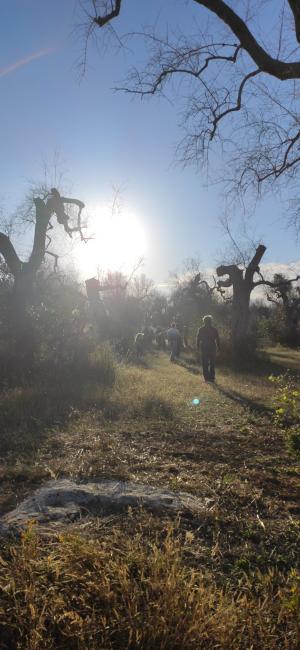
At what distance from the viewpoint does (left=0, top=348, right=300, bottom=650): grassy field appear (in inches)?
74.7

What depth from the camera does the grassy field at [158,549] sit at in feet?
6.23

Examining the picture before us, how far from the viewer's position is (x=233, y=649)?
1.86 m

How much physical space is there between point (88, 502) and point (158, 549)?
868 mm

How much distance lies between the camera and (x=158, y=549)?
100 inches

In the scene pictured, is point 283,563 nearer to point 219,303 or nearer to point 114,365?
point 114,365

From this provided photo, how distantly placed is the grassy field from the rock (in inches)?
6.5

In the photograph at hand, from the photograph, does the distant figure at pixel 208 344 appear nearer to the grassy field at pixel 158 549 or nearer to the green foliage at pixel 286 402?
the green foliage at pixel 286 402

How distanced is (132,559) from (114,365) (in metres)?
10.0

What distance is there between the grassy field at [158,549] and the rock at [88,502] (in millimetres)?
164

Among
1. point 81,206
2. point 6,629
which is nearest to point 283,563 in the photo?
Result: point 6,629

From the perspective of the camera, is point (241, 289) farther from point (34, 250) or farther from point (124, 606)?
point (124, 606)

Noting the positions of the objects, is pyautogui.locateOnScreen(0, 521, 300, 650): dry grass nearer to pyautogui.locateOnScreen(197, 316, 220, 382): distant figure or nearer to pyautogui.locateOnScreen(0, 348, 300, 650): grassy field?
pyautogui.locateOnScreen(0, 348, 300, 650): grassy field

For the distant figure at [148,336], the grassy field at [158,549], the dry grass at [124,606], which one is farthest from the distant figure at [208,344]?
the distant figure at [148,336]

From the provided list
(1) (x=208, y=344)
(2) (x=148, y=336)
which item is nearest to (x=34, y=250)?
(1) (x=208, y=344)
